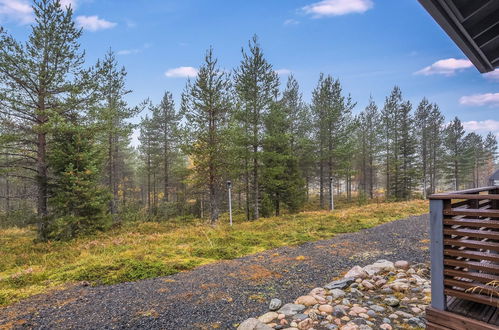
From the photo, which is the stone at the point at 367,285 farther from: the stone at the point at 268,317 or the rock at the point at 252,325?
the rock at the point at 252,325

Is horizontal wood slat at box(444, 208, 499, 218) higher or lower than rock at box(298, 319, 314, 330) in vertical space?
higher

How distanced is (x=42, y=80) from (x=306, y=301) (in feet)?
43.0

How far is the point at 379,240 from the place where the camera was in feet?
Result: 26.9

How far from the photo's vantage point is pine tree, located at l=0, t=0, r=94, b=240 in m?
9.63

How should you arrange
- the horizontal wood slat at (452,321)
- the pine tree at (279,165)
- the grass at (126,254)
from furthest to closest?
1. the pine tree at (279,165)
2. the grass at (126,254)
3. the horizontal wood slat at (452,321)

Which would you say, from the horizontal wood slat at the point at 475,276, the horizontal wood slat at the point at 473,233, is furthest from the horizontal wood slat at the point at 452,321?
the horizontal wood slat at the point at 473,233

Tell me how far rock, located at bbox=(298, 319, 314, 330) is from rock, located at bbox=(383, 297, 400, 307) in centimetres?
139

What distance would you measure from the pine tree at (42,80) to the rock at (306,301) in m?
11.2

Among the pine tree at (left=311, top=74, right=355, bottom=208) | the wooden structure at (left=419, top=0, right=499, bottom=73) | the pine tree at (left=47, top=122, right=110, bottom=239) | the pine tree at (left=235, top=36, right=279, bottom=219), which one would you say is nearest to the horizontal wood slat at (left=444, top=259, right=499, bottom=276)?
the wooden structure at (left=419, top=0, right=499, bottom=73)

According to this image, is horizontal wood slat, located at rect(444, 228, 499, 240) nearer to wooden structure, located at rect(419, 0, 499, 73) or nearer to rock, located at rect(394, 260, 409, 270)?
wooden structure, located at rect(419, 0, 499, 73)

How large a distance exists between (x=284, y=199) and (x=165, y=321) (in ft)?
44.9

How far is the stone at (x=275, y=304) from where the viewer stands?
401cm

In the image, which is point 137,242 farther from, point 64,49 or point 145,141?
point 145,141

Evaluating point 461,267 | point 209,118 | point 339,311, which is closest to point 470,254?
point 461,267
